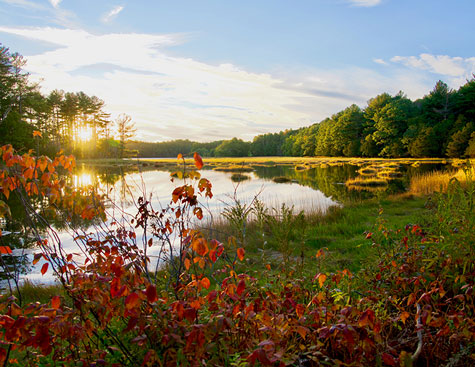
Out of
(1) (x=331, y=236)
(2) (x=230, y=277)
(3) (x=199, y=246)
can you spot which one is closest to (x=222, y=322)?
(3) (x=199, y=246)

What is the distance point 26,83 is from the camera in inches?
1404

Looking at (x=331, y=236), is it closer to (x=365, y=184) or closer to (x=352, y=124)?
(x=365, y=184)

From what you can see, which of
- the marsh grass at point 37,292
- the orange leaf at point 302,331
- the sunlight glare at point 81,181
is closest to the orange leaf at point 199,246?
the orange leaf at point 302,331

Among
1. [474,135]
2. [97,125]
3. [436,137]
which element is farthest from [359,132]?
[97,125]

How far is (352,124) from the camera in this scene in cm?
7056

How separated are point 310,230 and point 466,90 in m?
53.4

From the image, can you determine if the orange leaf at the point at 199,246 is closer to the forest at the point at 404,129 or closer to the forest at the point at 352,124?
the forest at the point at 352,124

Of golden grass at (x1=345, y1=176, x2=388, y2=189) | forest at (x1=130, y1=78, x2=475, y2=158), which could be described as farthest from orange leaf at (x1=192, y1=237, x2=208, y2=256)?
forest at (x1=130, y1=78, x2=475, y2=158)

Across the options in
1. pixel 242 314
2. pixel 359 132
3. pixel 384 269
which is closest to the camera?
pixel 242 314

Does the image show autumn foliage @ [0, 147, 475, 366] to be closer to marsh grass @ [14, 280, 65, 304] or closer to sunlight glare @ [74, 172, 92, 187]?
sunlight glare @ [74, 172, 92, 187]

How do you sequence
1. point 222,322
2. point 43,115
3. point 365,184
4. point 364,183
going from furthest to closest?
point 43,115 → point 364,183 → point 365,184 → point 222,322

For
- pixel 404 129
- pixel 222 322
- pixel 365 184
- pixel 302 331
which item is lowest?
pixel 365 184

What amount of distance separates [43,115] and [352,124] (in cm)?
6119

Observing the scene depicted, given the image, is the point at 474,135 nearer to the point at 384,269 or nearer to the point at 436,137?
the point at 436,137
